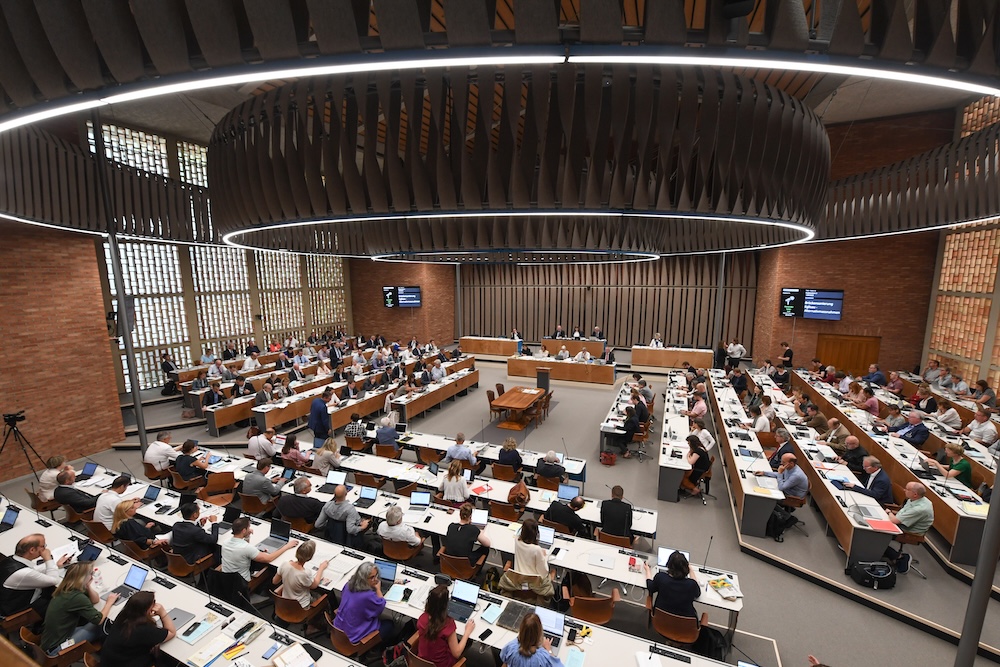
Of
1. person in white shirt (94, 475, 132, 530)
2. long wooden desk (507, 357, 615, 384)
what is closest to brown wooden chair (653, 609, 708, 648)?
person in white shirt (94, 475, 132, 530)

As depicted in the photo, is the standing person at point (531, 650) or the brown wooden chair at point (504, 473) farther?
the brown wooden chair at point (504, 473)

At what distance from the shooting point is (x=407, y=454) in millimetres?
10422

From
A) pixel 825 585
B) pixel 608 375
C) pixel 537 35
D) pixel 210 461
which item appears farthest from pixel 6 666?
pixel 608 375

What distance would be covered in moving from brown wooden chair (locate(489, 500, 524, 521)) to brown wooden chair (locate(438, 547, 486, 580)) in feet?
3.51

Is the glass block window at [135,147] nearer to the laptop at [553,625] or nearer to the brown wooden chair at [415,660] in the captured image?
the brown wooden chair at [415,660]

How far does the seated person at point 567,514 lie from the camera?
605cm

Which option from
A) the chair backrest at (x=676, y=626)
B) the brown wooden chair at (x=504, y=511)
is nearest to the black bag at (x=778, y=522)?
the chair backrest at (x=676, y=626)

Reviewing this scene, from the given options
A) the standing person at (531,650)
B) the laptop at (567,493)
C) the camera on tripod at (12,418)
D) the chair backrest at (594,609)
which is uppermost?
the camera on tripod at (12,418)

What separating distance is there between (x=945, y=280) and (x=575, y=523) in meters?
15.4

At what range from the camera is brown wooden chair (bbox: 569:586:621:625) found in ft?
15.7

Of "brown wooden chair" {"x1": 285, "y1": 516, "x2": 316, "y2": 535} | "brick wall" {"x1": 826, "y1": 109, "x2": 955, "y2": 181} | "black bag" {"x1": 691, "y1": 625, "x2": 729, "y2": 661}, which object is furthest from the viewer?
"brick wall" {"x1": 826, "y1": 109, "x2": 955, "y2": 181}

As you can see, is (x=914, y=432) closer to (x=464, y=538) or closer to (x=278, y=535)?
(x=464, y=538)

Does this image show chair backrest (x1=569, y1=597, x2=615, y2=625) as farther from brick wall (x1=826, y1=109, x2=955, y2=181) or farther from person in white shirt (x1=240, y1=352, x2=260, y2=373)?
brick wall (x1=826, y1=109, x2=955, y2=181)

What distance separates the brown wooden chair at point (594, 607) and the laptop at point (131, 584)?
15.7 ft
